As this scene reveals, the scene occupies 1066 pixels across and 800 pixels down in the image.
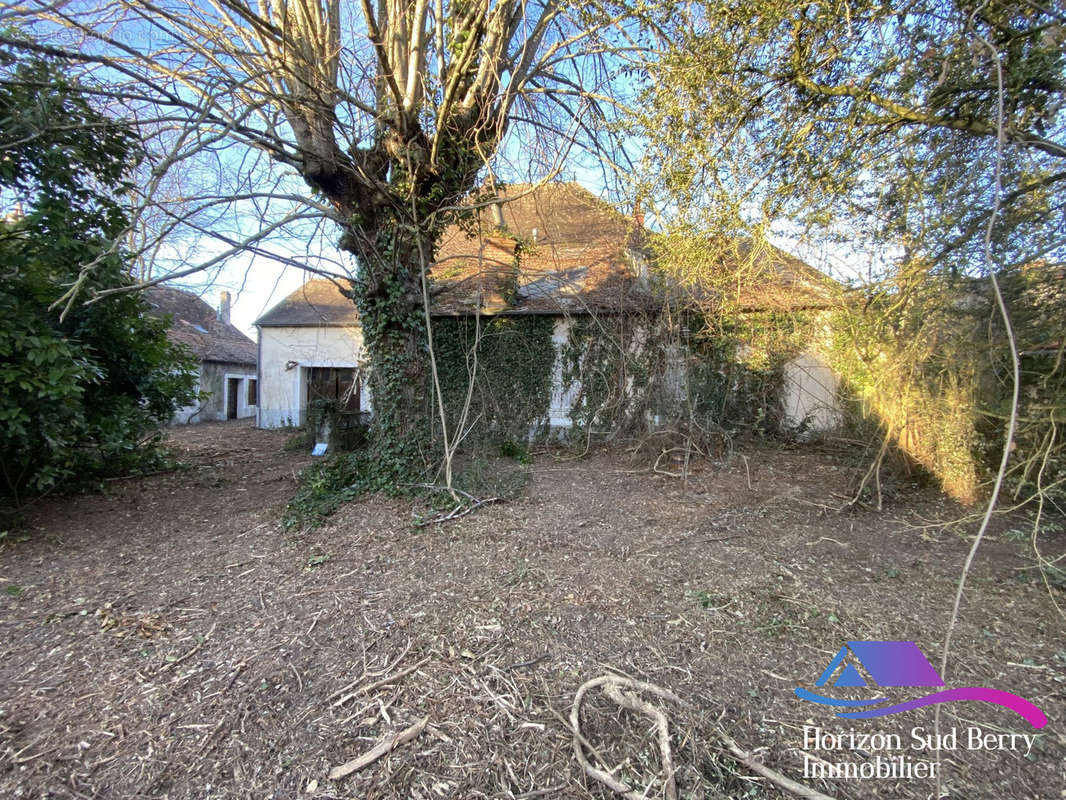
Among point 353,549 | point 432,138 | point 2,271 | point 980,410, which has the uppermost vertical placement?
point 432,138

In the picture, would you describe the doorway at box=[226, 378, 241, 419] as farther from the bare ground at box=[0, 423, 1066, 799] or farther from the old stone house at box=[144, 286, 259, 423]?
the bare ground at box=[0, 423, 1066, 799]

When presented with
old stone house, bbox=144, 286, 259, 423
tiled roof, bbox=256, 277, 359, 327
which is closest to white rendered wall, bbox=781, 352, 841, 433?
tiled roof, bbox=256, 277, 359, 327

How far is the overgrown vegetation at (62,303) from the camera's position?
12.4 feet

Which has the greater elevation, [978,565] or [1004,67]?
[1004,67]

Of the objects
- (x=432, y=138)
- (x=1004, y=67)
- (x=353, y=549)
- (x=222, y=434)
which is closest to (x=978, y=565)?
(x=1004, y=67)

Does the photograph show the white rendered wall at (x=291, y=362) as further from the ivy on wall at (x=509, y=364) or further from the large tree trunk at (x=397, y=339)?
the large tree trunk at (x=397, y=339)

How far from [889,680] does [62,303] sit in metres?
6.98

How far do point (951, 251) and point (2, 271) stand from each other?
25.7ft

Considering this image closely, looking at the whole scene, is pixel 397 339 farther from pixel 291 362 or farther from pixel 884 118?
pixel 291 362

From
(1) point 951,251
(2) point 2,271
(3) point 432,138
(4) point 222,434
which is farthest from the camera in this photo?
(4) point 222,434

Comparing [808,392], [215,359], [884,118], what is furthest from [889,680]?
[215,359]

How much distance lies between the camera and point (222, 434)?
477 inches

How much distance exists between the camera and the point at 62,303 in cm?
428

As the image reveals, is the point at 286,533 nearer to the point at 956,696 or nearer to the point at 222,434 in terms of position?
the point at 956,696
